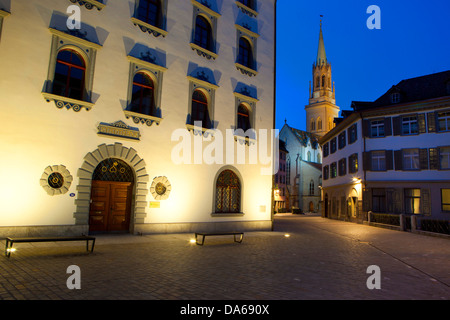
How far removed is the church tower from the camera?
8162 centimetres

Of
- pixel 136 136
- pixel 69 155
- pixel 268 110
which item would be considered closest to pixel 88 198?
pixel 69 155

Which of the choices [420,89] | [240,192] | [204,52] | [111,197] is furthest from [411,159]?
[111,197]

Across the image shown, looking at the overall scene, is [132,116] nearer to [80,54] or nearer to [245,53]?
[80,54]

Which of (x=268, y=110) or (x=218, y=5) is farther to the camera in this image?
(x=268, y=110)

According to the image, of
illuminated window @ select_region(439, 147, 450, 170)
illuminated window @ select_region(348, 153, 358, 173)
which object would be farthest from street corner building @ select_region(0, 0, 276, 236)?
illuminated window @ select_region(439, 147, 450, 170)

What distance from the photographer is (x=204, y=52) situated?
17.3 m

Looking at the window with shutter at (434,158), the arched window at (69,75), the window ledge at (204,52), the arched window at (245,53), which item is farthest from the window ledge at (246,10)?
the window with shutter at (434,158)

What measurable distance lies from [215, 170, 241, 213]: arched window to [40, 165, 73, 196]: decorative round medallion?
7872 mm

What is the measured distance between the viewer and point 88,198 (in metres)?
12.8

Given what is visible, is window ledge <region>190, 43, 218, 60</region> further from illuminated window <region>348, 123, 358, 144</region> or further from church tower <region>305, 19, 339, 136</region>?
church tower <region>305, 19, 339, 136</region>

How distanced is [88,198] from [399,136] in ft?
86.4

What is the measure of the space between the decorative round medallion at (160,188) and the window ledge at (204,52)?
23.9 feet

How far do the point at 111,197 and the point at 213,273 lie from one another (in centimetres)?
838

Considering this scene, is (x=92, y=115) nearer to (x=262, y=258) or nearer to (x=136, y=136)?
(x=136, y=136)
